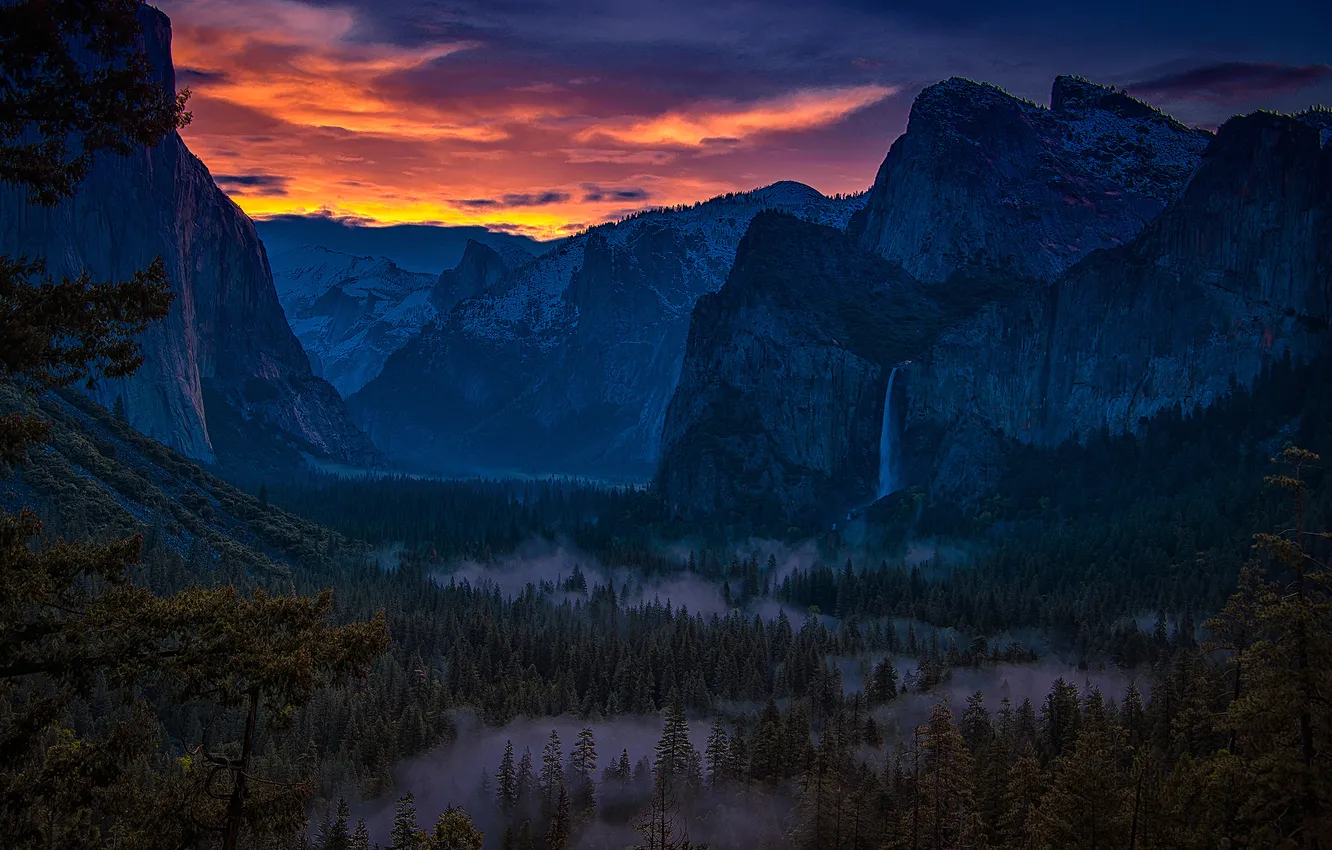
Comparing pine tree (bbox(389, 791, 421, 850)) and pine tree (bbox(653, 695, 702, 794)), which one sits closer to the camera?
pine tree (bbox(389, 791, 421, 850))

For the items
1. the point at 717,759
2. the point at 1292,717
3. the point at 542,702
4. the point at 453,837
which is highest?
the point at 1292,717

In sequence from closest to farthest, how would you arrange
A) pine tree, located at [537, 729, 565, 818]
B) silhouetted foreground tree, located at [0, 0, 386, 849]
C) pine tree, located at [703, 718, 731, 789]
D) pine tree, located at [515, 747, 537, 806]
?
silhouetted foreground tree, located at [0, 0, 386, 849] → pine tree, located at [703, 718, 731, 789] → pine tree, located at [537, 729, 565, 818] → pine tree, located at [515, 747, 537, 806]

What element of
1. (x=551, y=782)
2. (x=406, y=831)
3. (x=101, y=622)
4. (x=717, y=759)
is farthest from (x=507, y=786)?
(x=101, y=622)

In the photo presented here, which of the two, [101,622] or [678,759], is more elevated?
[101,622]

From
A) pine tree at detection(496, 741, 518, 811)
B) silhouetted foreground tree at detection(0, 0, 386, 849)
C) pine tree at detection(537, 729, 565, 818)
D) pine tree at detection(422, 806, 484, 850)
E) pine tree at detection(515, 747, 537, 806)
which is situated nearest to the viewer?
silhouetted foreground tree at detection(0, 0, 386, 849)

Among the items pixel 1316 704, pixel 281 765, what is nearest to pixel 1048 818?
pixel 1316 704

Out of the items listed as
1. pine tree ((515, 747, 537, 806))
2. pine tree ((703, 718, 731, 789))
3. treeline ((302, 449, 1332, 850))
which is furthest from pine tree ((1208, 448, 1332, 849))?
pine tree ((515, 747, 537, 806))

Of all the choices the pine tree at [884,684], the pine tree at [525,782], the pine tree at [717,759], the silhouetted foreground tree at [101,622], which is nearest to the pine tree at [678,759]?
the pine tree at [717,759]

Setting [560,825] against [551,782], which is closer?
[560,825]

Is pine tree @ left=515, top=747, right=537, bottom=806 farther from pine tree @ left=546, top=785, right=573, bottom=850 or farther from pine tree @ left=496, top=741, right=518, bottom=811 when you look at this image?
pine tree @ left=546, top=785, right=573, bottom=850

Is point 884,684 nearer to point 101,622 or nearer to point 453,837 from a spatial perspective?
point 453,837

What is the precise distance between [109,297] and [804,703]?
12606cm

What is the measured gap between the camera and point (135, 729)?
87.7 ft

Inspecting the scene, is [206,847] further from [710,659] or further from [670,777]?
[710,659]
